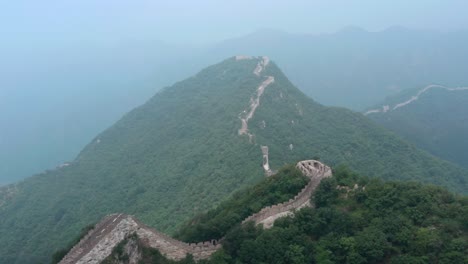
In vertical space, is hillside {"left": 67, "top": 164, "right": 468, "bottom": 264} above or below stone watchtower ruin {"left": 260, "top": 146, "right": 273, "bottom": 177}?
above

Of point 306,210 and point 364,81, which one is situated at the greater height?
point 306,210

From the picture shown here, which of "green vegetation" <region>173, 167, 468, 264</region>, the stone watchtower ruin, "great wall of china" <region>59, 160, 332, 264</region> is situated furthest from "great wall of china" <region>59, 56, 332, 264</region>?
the stone watchtower ruin

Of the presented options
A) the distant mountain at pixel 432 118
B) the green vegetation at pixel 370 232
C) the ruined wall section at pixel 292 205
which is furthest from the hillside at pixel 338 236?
the distant mountain at pixel 432 118

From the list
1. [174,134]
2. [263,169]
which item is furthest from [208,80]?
[263,169]

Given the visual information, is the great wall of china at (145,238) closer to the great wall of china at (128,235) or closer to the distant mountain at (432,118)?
the great wall of china at (128,235)

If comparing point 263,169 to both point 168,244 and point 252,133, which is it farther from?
point 168,244

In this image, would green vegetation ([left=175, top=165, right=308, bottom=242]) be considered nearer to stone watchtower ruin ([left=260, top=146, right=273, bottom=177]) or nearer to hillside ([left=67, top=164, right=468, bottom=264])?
hillside ([left=67, top=164, right=468, bottom=264])

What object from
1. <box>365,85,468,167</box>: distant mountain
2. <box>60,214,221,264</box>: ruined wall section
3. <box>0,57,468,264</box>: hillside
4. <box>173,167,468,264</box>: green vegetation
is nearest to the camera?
<box>173,167,468,264</box>: green vegetation
